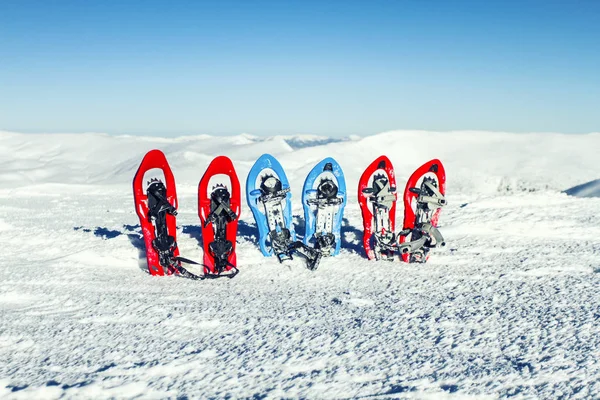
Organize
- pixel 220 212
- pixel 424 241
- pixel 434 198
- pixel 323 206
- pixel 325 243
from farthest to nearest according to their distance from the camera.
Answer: pixel 323 206 → pixel 325 243 → pixel 434 198 → pixel 220 212 → pixel 424 241

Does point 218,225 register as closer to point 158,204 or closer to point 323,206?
point 158,204

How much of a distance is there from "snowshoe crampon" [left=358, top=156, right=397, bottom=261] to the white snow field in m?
0.23

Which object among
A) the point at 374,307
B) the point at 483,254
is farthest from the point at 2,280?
the point at 483,254

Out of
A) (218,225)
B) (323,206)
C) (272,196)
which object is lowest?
(218,225)

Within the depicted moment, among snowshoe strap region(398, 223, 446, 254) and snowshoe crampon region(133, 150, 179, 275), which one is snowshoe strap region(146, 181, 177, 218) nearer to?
snowshoe crampon region(133, 150, 179, 275)

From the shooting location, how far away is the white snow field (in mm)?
3324

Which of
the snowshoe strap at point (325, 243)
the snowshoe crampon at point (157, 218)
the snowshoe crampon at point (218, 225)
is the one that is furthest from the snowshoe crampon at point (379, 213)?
the snowshoe crampon at point (157, 218)

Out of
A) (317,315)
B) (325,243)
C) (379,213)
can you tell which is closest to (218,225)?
(325,243)

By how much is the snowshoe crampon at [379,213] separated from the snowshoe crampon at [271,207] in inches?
42.8

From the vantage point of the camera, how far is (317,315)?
188 inches

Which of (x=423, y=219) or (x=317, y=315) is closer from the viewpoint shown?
(x=317, y=315)

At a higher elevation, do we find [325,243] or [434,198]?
[434,198]

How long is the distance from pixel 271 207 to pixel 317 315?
3179 mm

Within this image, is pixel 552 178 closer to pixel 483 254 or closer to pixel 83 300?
pixel 483 254
